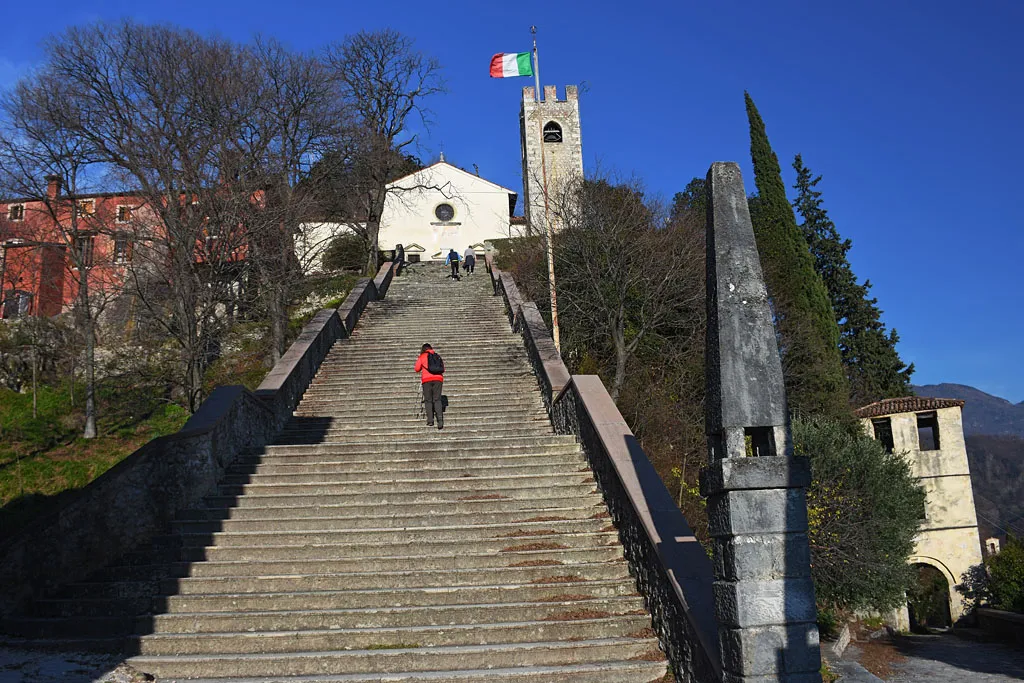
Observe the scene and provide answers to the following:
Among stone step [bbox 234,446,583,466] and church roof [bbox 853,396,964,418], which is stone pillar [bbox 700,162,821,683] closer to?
stone step [bbox 234,446,583,466]

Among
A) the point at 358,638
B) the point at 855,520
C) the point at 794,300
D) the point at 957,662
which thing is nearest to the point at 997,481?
the point at 794,300

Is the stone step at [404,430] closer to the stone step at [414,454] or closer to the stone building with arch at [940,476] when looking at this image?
the stone step at [414,454]

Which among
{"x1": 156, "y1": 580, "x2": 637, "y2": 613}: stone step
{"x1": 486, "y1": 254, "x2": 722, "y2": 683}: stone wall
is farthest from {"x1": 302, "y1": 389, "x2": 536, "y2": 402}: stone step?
{"x1": 156, "y1": 580, "x2": 637, "y2": 613}: stone step

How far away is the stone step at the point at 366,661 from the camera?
20.9 ft

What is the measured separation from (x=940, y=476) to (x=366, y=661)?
33.0m

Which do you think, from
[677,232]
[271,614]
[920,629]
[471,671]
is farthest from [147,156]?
[920,629]

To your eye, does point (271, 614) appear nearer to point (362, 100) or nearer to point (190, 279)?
point (190, 279)

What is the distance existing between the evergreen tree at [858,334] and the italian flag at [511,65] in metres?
20.2

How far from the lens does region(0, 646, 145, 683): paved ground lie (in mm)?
5973

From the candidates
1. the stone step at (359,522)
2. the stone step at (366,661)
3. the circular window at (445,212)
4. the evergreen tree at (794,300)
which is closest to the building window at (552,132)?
the circular window at (445,212)

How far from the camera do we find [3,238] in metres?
23.4

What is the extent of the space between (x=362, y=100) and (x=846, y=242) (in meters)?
24.6

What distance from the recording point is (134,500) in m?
8.46

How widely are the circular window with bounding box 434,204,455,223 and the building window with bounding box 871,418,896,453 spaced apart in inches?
956
